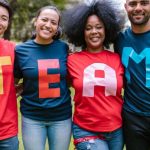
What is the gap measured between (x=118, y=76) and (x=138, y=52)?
284 millimetres

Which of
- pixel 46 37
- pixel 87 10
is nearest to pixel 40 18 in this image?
pixel 46 37

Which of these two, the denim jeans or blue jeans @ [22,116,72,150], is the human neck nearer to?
the denim jeans

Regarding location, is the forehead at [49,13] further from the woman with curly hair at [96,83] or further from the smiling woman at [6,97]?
the smiling woman at [6,97]

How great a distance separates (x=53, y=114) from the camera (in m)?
3.77

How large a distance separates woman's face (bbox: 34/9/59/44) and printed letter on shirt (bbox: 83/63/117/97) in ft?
1.64

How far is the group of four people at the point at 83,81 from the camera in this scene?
3.58m

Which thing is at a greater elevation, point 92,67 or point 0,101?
point 92,67

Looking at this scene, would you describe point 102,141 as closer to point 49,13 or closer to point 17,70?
point 17,70

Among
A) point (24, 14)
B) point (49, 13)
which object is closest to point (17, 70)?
point (49, 13)

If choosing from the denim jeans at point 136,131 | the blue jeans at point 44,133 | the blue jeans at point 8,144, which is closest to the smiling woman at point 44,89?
the blue jeans at point 44,133

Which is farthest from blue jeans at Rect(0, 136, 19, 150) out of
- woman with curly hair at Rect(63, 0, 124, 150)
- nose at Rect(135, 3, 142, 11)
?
nose at Rect(135, 3, 142, 11)

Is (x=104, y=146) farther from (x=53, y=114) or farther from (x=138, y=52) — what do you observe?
(x=138, y=52)

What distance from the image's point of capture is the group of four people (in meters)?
3.58

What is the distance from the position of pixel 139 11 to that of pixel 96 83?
0.76 meters
